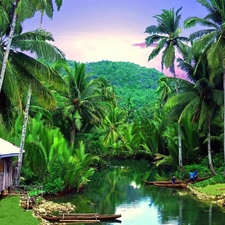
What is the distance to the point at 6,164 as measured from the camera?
18.6 metres

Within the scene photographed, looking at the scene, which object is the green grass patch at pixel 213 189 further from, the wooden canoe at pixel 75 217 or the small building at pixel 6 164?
the small building at pixel 6 164

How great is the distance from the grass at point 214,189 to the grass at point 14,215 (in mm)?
10623

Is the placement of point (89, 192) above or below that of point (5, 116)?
below

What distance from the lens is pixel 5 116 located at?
19.0 metres

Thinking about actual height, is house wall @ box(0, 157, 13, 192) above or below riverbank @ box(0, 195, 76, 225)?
above

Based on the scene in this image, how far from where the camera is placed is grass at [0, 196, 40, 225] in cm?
1371

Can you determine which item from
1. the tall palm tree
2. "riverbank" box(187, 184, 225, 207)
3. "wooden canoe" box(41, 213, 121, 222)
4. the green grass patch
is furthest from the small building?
the tall palm tree

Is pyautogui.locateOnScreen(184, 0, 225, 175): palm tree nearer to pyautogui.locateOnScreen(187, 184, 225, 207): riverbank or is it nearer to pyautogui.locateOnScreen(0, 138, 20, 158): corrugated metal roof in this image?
pyautogui.locateOnScreen(187, 184, 225, 207): riverbank

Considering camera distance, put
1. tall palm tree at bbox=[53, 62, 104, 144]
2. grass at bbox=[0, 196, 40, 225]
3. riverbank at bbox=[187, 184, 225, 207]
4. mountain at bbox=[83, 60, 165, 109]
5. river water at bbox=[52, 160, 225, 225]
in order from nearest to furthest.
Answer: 1. grass at bbox=[0, 196, 40, 225]
2. river water at bbox=[52, 160, 225, 225]
3. riverbank at bbox=[187, 184, 225, 207]
4. tall palm tree at bbox=[53, 62, 104, 144]
5. mountain at bbox=[83, 60, 165, 109]

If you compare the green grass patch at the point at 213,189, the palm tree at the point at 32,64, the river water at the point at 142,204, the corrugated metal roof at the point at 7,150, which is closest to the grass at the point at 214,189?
the green grass patch at the point at 213,189

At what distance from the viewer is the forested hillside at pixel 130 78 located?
7850 cm

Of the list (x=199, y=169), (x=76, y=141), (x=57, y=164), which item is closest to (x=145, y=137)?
(x=76, y=141)

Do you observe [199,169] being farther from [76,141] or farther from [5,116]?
[5,116]

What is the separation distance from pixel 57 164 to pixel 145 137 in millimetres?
21750
